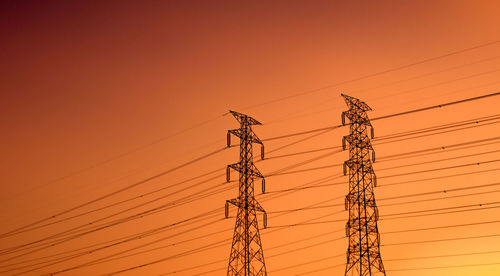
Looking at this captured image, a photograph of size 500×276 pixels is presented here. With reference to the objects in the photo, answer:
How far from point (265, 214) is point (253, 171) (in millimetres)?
2892

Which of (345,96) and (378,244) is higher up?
(345,96)

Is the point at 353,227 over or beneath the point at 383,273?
over

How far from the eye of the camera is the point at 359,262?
3256 cm

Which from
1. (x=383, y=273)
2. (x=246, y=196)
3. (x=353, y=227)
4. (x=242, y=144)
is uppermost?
(x=242, y=144)

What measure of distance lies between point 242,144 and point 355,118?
24.7 ft

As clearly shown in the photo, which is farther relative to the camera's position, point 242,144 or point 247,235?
point 242,144

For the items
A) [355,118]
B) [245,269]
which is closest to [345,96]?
[355,118]

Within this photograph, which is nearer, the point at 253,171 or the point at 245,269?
the point at 245,269

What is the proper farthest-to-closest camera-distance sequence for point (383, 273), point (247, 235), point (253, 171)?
point (253, 171) < point (247, 235) < point (383, 273)

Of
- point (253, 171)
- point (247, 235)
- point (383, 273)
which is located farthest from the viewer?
point (253, 171)

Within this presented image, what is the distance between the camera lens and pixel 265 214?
1437 inches

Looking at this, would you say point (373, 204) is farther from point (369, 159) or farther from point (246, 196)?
point (246, 196)

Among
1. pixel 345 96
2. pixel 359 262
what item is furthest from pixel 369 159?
pixel 359 262

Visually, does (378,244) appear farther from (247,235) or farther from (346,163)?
(247,235)
